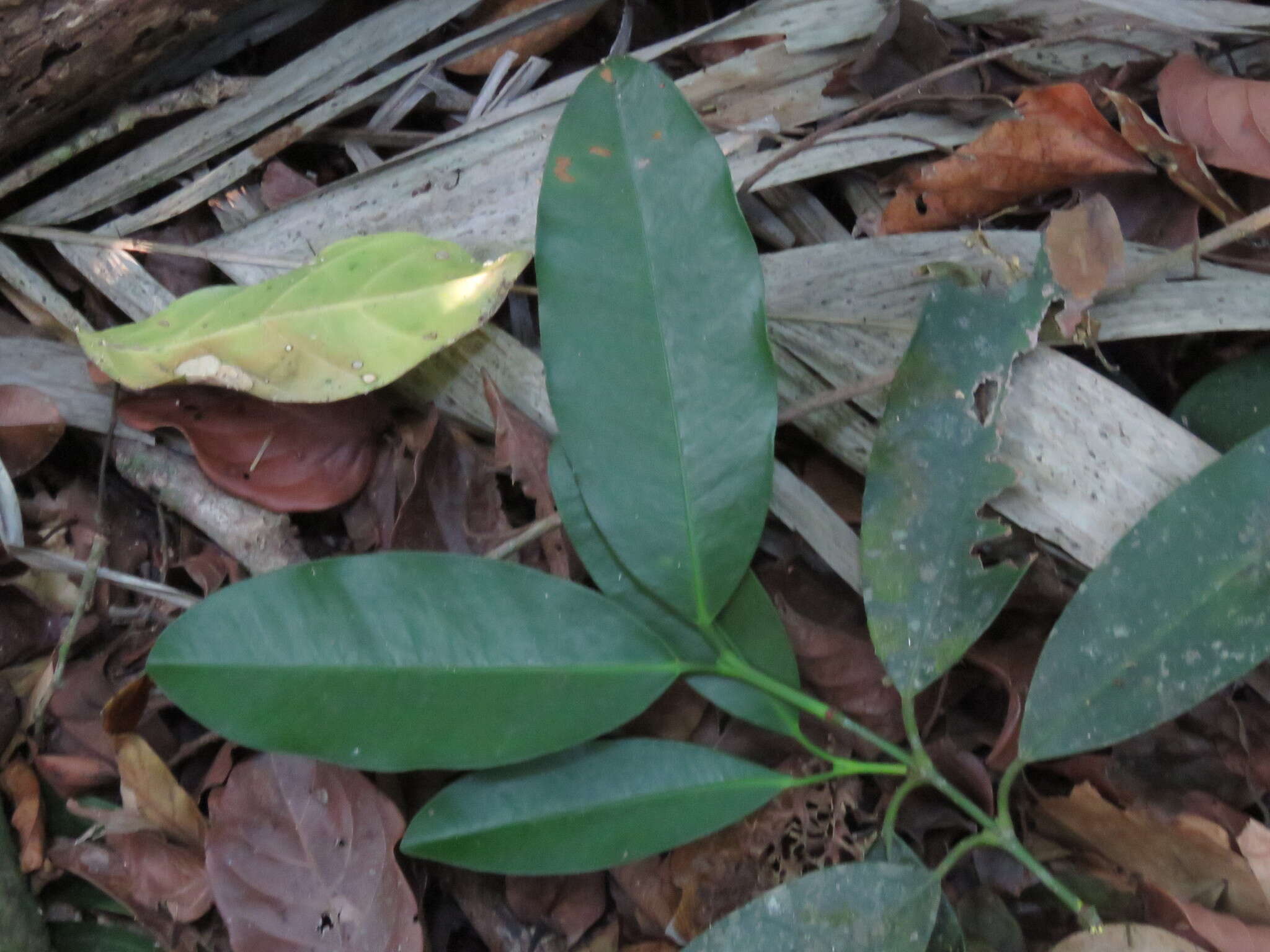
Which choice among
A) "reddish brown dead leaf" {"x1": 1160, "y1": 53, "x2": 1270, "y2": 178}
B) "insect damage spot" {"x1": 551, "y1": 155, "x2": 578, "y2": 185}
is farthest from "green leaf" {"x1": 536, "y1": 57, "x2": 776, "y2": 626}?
"reddish brown dead leaf" {"x1": 1160, "y1": 53, "x2": 1270, "y2": 178}

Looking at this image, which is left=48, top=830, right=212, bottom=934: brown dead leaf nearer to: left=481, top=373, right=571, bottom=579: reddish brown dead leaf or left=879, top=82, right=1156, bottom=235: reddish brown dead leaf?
left=481, top=373, right=571, bottom=579: reddish brown dead leaf

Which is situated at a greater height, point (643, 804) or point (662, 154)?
point (662, 154)

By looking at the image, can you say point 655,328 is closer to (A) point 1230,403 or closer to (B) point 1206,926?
(A) point 1230,403

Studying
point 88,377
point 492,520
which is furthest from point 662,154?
point 88,377

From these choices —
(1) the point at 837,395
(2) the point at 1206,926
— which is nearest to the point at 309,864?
(1) the point at 837,395

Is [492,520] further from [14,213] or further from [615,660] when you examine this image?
[14,213]
